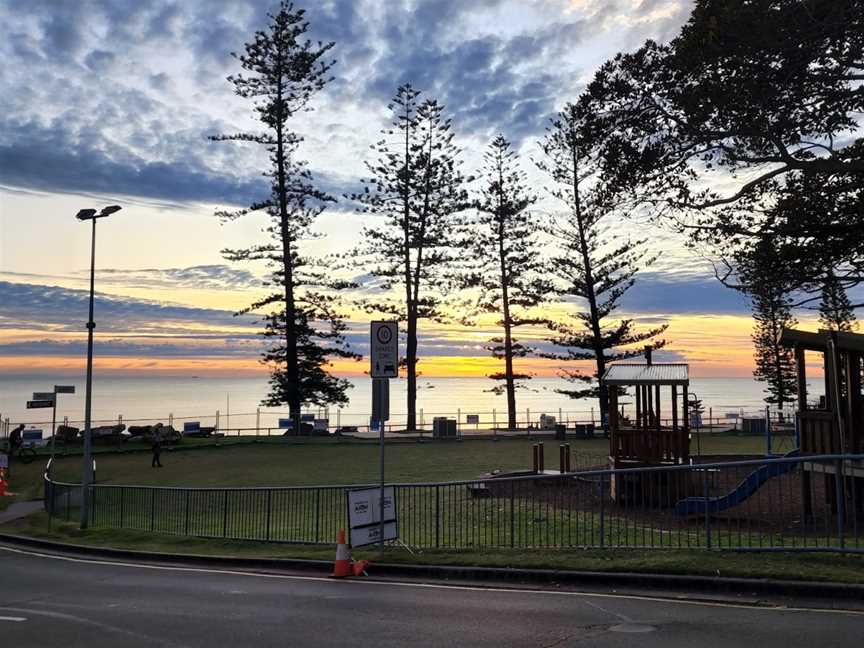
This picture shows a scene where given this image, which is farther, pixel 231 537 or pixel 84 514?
pixel 84 514

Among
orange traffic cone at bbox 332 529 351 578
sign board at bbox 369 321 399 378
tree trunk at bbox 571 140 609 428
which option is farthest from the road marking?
tree trunk at bbox 571 140 609 428

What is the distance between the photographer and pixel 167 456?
33844 millimetres

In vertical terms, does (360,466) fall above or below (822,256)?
below

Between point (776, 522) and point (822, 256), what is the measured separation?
19.4 feet

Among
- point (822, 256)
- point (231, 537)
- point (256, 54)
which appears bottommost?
point (231, 537)

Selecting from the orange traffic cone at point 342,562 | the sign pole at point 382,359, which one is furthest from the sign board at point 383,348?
the orange traffic cone at point 342,562

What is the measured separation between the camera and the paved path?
22.4 meters

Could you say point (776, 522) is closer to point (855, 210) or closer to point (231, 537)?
point (855, 210)

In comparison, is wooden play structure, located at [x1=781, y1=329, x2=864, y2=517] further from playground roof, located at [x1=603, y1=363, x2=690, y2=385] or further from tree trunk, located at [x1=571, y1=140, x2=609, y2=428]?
tree trunk, located at [x1=571, y1=140, x2=609, y2=428]

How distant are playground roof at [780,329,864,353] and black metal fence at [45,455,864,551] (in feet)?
7.81

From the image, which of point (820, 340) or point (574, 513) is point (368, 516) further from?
point (820, 340)

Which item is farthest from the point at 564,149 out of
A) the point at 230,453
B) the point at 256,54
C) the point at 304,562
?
the point at 304,562

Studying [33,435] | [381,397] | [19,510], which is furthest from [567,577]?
[33,435]

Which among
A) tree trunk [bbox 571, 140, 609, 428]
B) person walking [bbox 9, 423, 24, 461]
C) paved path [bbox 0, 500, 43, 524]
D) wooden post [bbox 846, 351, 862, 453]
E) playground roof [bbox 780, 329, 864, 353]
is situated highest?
tree trunk [bbox 571, 140, 609, 428]
